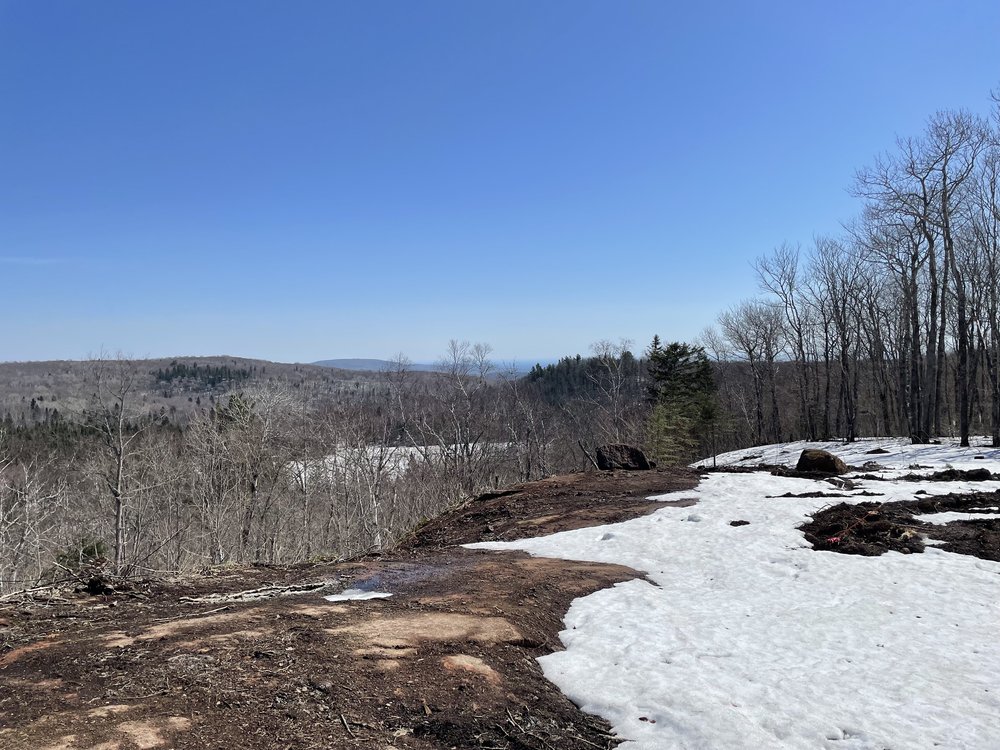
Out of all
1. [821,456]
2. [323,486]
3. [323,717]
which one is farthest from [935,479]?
[323,486]

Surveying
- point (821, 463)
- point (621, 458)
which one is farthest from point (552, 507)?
point (821, 463)

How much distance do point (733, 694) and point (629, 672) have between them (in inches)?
36.3

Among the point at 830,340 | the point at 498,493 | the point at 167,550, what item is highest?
the point at 830,340

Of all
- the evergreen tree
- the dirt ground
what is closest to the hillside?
the evergreen tree

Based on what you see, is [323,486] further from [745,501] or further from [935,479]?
[935,479]

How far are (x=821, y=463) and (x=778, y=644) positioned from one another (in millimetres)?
12975

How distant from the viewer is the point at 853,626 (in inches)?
257

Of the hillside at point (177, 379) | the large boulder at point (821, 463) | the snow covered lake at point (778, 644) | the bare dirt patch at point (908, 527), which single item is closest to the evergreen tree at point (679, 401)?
the large boulder at point (821, 463)

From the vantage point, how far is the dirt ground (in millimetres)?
3645

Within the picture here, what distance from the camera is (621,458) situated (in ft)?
66.1

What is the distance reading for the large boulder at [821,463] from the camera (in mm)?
17031

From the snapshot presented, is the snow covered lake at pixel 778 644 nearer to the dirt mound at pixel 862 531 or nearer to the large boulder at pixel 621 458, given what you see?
the dirt mound at pixel 862 531

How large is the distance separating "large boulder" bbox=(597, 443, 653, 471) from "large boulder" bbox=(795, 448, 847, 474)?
4881 mm

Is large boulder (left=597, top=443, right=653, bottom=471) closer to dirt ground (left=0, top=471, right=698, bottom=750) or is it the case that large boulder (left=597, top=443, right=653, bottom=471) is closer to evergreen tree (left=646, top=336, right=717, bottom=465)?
dirt ground (left=0, top=471, right=698, bottom=750)
